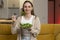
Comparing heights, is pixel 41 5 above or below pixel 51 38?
above

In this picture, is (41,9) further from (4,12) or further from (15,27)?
(15,27)

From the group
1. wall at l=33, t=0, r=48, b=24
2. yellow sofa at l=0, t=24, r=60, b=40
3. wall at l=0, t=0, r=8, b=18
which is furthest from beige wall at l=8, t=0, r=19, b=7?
yellow sofa at l=0, t=24, r=60, b=40

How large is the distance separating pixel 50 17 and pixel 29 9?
16.1ft

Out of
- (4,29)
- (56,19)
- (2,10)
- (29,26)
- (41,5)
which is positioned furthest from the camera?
(56,19)

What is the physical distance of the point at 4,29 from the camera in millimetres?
2838

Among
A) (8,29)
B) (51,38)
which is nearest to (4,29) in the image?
(8,29)

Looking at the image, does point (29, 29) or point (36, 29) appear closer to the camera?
point (29, 29)

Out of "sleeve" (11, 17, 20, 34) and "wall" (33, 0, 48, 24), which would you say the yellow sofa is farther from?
"wall" (33, 0, 48, 24)

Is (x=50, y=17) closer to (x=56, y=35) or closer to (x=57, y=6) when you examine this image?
(x=57, y=6)

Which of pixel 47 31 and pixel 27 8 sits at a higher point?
pixel 27 8

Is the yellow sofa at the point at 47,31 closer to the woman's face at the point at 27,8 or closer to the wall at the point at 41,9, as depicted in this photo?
the woman's face at the point at 27,8

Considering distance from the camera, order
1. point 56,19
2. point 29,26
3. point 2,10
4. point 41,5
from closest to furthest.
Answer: point 29,26 → point 41,5 → point 2,10 → point 56,19

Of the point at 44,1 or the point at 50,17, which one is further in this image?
the point at 50,17

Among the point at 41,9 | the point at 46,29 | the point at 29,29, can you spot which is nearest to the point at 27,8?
the point at 29,29
